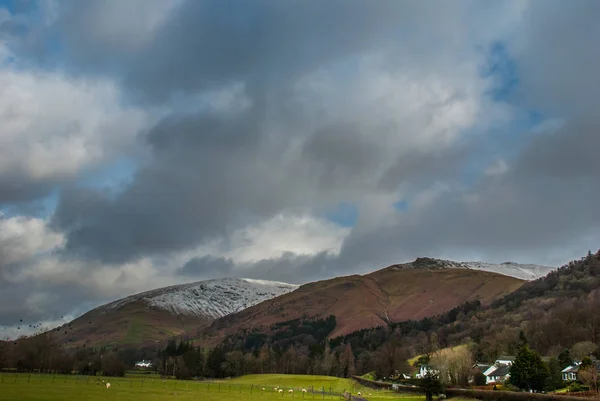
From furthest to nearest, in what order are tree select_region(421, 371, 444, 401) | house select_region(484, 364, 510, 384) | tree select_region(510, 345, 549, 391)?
house select_region(484, 364, 510, 384)
tree select_region(421, 371, 444, 401)
tree select_region(510, 345, 549, 391)

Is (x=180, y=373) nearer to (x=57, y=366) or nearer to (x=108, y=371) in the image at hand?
(x=108, y=371)

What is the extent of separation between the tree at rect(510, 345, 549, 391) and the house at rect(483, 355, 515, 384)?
3613cm

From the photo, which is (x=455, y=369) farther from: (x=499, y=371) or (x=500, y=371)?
(x=499, y=371)

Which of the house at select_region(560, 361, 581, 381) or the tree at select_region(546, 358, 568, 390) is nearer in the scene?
the tree at select_region(546, 358, 568, 390)

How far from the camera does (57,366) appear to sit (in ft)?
589

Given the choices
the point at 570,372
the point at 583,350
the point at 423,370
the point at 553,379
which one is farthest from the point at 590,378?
the point at 423,370

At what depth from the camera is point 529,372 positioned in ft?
324

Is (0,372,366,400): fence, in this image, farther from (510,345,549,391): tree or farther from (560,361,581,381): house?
(560,361,581,381): house

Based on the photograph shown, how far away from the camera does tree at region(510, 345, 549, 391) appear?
97.3 metres

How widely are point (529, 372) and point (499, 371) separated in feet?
176

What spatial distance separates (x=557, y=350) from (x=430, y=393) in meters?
83.1

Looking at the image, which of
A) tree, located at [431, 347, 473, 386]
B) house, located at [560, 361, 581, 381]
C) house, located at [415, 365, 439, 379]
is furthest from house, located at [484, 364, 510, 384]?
tree, located at [431, 347, 473, 386]

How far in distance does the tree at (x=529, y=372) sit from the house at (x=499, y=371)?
1422 inches

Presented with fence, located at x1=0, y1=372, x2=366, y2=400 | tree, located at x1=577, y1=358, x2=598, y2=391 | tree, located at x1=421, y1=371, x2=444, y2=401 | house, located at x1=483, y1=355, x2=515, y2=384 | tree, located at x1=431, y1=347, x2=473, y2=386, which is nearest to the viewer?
tree, located at x1=577, y1=358, x2=598, y2=391
